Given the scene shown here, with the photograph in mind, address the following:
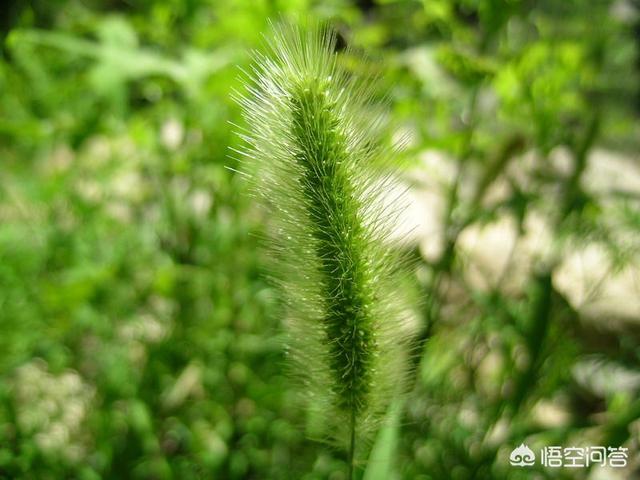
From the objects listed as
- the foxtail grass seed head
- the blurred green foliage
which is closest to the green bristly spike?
the foxtail grass seed head

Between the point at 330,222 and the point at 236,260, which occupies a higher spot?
the point at 330,222

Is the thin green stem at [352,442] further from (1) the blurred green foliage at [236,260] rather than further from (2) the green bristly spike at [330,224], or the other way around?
(1) the blurred green foliage at [236,260]

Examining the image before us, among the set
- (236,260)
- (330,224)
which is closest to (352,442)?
(330,224)

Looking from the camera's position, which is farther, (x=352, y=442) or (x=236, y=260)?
(x=236, y=260)

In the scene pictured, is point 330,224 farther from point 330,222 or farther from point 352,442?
point 352,442

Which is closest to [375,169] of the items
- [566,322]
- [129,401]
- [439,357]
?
[439,357]

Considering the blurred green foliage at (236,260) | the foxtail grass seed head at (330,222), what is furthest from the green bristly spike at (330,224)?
the blurred green foliage at (236,260)
